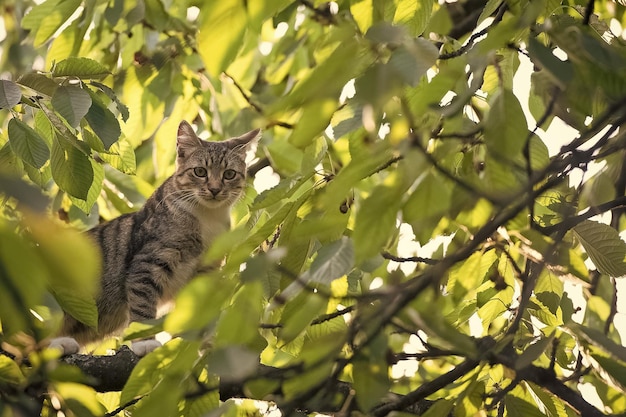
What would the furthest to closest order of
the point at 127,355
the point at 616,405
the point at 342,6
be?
the point at 342,6 < the point at 127,355 < the point at 616,405

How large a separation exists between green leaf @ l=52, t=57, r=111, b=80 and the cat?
2.02 metres

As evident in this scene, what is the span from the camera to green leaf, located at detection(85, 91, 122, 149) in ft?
7.56

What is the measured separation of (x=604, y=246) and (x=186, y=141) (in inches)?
127

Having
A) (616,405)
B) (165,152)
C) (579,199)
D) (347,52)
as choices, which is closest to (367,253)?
(347,52)

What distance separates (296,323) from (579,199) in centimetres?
112

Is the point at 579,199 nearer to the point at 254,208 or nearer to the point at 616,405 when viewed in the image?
the point at 616,405

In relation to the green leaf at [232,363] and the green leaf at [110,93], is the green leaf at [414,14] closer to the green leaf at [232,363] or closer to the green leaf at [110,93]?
the green leaf at [110,93]

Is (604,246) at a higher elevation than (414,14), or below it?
below

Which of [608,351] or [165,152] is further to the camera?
[165,152]

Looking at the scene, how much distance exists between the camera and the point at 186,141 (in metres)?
4.91

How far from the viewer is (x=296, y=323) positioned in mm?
1363

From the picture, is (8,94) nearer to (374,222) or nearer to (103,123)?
(103,123)

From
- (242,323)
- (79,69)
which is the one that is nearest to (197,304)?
(242,323)

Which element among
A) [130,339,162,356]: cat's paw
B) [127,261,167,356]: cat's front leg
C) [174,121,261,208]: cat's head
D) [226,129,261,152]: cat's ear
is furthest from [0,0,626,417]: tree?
[174,121,261,208]: cat's head
